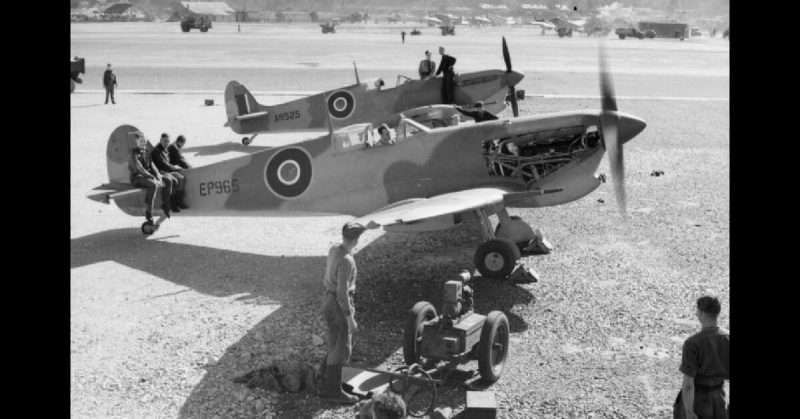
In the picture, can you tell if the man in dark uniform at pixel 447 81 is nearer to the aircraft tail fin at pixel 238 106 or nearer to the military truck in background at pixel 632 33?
the aircraft tail fin at pixel 238 106

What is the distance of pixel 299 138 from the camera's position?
23.2 m

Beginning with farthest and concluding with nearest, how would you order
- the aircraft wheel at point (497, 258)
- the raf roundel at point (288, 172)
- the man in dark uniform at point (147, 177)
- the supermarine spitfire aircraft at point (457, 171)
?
the man in dark uniform at point (147, 177) < the raf roundel at point (288, 172) < the supermarine spitfire aircraft at point (457, 171) < the aircraft wheel at point (497, 258)

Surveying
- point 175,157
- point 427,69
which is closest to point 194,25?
point 427,69

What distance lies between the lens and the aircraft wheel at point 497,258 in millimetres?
9836

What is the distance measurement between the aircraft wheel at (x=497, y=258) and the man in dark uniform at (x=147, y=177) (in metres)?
5.39

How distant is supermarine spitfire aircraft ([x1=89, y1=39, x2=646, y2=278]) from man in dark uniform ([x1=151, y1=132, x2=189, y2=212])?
0.87 meters

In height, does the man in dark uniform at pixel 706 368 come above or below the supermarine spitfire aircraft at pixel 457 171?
below

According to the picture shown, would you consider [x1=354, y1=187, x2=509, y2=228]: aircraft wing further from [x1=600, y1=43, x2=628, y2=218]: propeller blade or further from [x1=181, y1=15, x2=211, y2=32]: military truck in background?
[x1=181, y1=15, x2=211, y2=32]: military truck in background

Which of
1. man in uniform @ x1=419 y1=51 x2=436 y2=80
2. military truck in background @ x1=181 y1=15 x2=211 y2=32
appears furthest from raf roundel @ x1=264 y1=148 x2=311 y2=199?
military truck in background @ x1=181 y1=15 x2=211 y2=32

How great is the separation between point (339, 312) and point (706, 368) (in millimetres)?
3172

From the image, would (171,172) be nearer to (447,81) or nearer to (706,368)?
(447,81)

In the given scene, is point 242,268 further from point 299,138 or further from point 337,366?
point 299,138

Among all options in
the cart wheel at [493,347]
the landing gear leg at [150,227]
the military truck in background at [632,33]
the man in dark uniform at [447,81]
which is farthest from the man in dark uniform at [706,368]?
the military truck in background at [632,33]

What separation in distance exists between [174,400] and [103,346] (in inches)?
67.9
